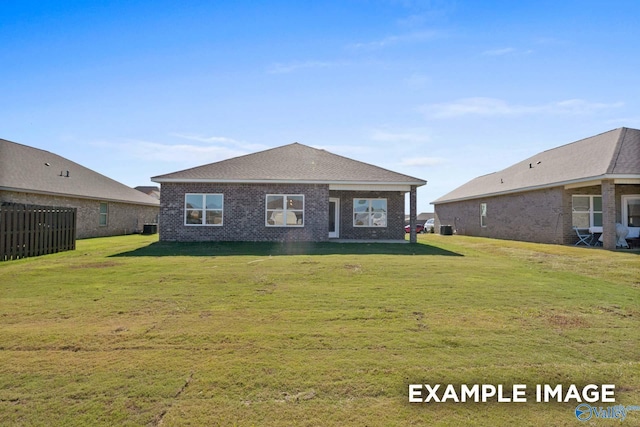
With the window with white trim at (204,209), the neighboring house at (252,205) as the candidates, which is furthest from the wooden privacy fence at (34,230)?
the window with white trim at (204,209)

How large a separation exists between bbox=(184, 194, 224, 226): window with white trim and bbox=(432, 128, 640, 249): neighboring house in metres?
16.3

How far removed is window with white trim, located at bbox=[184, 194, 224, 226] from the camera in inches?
682

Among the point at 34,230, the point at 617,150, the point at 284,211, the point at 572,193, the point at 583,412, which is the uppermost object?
the point at 617,150

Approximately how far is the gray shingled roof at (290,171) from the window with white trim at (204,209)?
886 mm

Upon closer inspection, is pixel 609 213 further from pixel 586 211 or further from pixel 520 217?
pixel 520 217

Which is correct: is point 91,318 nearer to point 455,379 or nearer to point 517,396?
point 455,379

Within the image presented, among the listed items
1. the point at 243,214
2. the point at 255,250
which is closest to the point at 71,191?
the point at 243,214

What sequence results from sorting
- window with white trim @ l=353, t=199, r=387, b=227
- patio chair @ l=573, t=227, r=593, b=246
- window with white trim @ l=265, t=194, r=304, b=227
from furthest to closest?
1. window with white trim @ l=353, t=199, r=387, b=227
2. patio chair @ l=573, t=227, r=593, b=246
3. window with white trim @ l=265, t=194, r=304, b=227

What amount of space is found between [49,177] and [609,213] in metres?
28.1

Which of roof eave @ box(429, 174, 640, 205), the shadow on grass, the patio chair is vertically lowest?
the shadow on grass

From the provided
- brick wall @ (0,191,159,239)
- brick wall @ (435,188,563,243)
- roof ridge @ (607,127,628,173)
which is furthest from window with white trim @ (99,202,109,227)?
roof ridge @ (607,127,628,173)

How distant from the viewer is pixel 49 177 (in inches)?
812

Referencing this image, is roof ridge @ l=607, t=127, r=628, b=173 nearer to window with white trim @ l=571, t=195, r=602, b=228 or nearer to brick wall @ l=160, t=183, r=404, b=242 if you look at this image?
window with white trim @ l=571, t=195, r=602, b=228

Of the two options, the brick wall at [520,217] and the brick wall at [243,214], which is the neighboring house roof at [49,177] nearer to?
the brick wall at [243,214]
